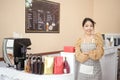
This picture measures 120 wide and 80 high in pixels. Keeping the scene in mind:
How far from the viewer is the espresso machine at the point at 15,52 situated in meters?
2.74

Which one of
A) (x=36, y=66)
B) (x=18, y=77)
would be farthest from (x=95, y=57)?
(x=18, y=77)

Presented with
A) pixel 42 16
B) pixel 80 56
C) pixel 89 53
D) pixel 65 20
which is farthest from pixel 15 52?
pixel 65 20

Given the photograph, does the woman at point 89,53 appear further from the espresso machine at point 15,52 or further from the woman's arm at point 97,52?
the espresso machine at point 15,52

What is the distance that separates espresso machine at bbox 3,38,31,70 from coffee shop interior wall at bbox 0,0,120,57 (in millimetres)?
768

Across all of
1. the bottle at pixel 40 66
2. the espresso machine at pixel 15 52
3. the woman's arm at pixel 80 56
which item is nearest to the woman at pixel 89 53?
the woman's arm at pixel 80 56

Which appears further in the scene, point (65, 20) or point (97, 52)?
point (65, 20)

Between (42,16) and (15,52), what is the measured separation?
1.79 metres

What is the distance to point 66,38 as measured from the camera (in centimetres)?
512

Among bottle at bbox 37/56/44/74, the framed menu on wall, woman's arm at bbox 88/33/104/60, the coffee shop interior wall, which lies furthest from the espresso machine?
the framed menu on wall

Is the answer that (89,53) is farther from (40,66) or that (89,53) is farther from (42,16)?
(42,16)

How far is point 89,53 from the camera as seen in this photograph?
2.48m

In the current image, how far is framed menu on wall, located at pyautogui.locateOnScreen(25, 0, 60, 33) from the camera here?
13.4ft

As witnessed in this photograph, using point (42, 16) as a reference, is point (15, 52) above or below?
below

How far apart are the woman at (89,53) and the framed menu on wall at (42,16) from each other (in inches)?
70.8
